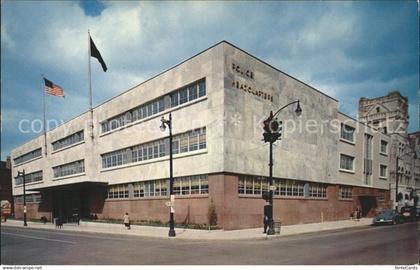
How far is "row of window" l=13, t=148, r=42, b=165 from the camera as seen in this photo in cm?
5703

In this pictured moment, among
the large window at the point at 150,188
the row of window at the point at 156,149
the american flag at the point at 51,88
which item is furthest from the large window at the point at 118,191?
the american flag at the point at 51,88

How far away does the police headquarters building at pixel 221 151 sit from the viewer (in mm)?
24375

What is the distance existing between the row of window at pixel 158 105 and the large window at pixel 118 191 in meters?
6.61

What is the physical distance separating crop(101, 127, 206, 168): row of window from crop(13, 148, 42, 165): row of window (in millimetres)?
25266

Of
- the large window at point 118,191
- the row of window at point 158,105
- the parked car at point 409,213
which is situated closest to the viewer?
the row of window at point 158,105

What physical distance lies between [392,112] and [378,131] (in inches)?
145

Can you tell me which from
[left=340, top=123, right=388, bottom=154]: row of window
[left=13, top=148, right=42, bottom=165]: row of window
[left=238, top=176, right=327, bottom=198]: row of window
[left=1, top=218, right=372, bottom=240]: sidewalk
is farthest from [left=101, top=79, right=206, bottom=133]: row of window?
[left=13, top=148, right=42, bottom=165]: row of window

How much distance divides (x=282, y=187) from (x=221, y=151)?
8.69 meters

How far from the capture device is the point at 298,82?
32.1m

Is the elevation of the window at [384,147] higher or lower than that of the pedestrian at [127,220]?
higher

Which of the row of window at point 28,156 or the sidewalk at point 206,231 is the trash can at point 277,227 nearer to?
the sidewalk at point 206,231

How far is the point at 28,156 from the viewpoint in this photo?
6134 centimetres

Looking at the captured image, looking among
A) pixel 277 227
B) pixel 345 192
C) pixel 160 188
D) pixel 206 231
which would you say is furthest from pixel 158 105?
pixel 345 192

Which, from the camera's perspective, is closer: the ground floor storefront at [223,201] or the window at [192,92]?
the ground floor storefront at [223,201]
